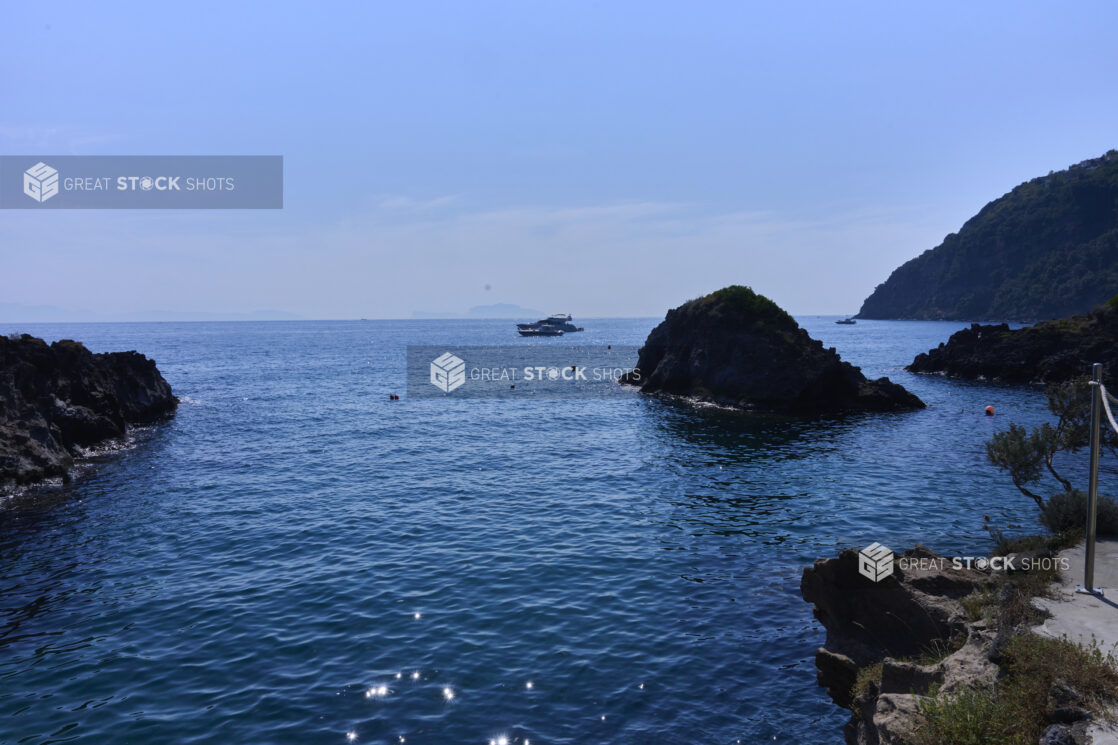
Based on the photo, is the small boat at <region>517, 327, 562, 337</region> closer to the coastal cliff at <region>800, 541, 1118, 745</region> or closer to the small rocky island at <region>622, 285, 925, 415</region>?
the small rocky island at <region>622, 285, 925, 415</region>

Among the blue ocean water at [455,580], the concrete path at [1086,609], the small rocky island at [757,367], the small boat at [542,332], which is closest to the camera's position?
the concrete path at [1086,609]

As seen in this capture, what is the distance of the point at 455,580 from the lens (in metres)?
19.7

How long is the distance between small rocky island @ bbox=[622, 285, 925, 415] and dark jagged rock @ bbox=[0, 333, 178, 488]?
45.0 metres

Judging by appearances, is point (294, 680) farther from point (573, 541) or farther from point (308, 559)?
point (573, 541)

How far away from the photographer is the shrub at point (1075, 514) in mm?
15367

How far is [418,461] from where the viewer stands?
36875mm

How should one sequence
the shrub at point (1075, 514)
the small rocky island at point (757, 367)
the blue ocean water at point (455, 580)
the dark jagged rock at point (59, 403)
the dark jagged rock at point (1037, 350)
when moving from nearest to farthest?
the blue ocean water at point (455, 580) < the shrub at point (1075, 514) < the dark jagged rock at point (59, 403) < the small rocky island at point (757, 367) < the dark jagged rock at point (1037, 350)

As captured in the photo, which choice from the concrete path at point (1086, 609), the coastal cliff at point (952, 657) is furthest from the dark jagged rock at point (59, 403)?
the concrete path at point (1086, 609)

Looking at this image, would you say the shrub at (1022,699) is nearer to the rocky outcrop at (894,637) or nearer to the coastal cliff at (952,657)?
the coastal cliff at (952,657)

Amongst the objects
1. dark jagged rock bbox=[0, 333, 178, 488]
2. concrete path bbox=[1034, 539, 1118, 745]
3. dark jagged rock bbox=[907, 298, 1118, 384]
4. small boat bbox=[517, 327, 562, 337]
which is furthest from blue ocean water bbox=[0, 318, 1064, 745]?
small boat bbox=[517, 327, 562, 337]

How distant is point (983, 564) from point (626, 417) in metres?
36.4

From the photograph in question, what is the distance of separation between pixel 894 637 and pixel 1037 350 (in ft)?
234

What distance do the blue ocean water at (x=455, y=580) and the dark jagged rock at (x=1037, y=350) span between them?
2931 cm

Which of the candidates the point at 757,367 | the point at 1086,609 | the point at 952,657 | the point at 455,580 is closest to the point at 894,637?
the point at 952,657
